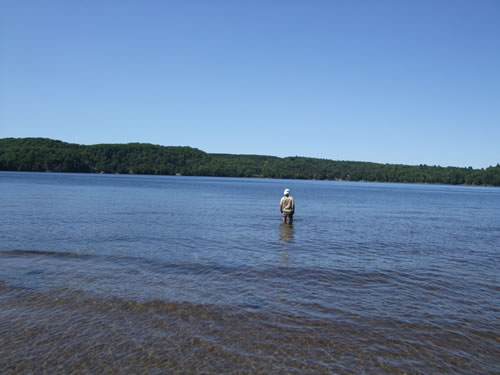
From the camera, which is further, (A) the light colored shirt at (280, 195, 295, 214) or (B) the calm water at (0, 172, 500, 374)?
(A) the light colored shirt at (280, 195, 295, 214)

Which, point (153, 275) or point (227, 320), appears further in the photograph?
point (153, 275)

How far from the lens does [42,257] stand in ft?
46.3

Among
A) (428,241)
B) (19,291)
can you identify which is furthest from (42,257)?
(428,241)

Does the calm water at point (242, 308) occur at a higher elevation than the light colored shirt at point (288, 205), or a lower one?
lower

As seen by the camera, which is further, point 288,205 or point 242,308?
point 288,205

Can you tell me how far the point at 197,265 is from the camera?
13.6m

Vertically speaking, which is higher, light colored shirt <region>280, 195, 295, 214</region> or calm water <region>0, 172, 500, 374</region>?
light colored shirt <region>280, 195, 295, 214</region>

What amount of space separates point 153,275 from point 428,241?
17.1 metres

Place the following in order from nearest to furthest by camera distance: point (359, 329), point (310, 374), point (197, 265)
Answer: point (310, 374) < point (359, 329) < point (197, 265)

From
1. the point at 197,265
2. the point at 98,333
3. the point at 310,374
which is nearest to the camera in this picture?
the point at 310,374

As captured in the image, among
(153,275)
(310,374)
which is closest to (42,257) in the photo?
Result: (153,275)

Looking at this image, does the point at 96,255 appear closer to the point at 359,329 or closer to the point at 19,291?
the point at 19,291

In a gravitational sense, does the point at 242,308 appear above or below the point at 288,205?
below

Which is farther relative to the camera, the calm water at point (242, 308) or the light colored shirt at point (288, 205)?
the light colored shirt at point (288, 205)
